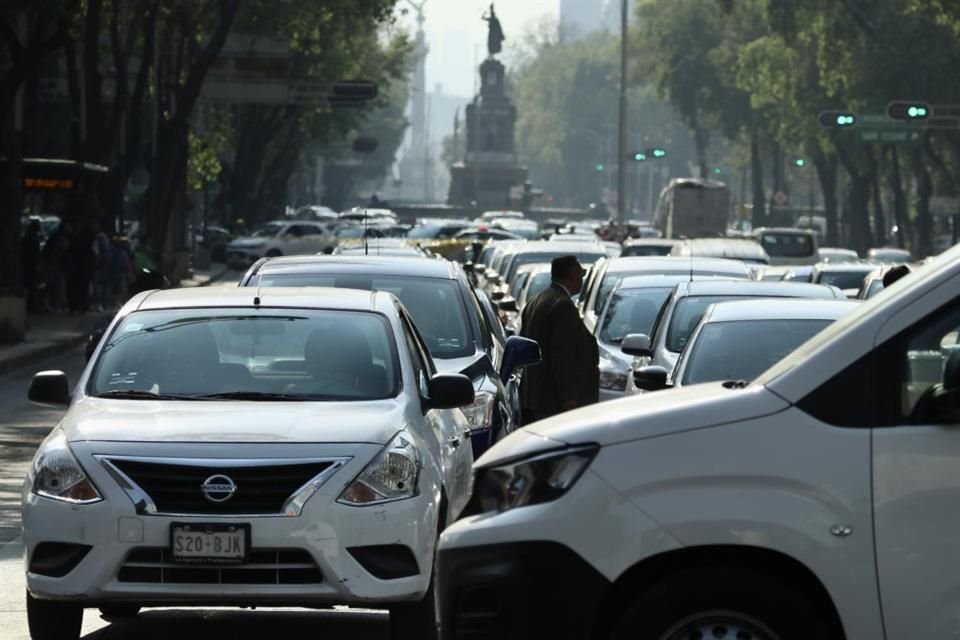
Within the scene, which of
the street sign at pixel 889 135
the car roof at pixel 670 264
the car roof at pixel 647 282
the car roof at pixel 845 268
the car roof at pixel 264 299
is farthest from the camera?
the street sign at pixel 889 135

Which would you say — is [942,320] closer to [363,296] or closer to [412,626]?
[412,626]

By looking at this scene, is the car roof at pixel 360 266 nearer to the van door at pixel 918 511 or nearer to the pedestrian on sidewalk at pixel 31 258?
the van door at pixel 918 511

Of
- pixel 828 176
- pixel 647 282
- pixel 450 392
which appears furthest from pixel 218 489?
pixel 828 176

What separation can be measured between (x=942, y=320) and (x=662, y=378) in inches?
156

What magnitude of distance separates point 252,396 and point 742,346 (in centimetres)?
439

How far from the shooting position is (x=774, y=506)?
5.96m

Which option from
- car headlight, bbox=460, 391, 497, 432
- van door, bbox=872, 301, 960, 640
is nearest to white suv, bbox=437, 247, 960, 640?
van door, bbox=872, 301, 960, 640

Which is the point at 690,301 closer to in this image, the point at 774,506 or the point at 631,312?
the point at 631,312

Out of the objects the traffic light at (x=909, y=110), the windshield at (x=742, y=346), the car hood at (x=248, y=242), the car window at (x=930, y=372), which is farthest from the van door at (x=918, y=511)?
the car hood at (x=248, y=242)

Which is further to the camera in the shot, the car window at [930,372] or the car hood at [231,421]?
the car hood at [231,421]

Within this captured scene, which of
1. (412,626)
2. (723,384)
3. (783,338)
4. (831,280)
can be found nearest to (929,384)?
(723,384)

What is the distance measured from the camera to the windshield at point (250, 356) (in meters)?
9.02

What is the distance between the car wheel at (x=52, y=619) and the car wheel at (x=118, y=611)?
384 millimetres

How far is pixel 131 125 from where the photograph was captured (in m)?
42.5
